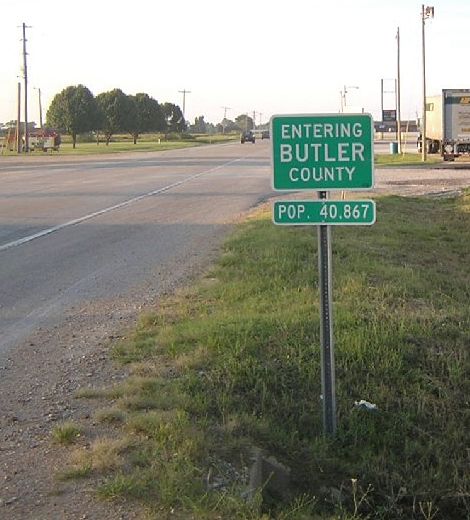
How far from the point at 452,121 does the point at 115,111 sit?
7081 cm

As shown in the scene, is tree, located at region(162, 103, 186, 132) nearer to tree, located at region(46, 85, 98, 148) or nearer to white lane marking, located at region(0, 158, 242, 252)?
tree, located at region(46, 85, 98, 148)

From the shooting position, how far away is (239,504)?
12.9ft

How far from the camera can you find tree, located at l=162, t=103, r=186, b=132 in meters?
130

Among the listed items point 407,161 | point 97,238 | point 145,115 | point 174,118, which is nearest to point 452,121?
point 407,161

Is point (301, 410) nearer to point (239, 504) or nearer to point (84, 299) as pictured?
point (239, 504)

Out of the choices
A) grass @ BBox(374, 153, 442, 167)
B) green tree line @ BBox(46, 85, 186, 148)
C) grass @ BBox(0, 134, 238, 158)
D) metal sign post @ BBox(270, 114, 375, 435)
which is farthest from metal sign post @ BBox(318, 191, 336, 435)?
green tree line @ BBox(46, 85, 186, 148)

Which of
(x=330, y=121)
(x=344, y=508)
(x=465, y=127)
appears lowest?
(x=344, y=508)

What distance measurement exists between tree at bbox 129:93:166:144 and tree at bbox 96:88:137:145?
148 centimetres

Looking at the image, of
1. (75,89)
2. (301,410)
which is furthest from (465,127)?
(75,89)

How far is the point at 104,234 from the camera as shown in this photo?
46.9 ft

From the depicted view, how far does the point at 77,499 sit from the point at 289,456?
144 cm

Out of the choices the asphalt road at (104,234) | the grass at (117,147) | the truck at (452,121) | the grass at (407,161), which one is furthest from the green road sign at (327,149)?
the grass at (117,147)

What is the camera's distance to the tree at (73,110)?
3686 inches

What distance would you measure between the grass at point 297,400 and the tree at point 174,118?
123199mm
